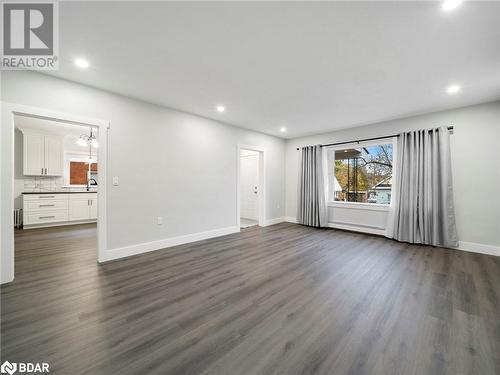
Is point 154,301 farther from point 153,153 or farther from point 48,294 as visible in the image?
point 153,153

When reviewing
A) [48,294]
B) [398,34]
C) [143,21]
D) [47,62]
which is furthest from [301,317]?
[47,62]

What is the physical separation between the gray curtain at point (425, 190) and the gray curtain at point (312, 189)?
1.68 meters

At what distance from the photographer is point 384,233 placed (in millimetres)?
4508

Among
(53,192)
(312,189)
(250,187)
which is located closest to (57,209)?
(53,192)

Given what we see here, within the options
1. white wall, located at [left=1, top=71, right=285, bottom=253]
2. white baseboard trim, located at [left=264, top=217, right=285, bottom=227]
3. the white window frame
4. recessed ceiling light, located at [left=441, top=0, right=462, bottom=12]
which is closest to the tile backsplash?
white wall, located at [left=1, top=71, right=285, bottom=253]

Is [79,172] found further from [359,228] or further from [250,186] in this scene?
[359,228]

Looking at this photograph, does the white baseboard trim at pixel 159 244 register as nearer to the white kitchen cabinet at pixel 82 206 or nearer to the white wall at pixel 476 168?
the white kitchen cabinet at pixel 82 206

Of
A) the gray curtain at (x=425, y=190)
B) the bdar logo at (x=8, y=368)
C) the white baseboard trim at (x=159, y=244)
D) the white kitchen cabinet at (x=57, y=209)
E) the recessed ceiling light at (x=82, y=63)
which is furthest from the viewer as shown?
the white kitchen cabinet at (x=57, y=209)

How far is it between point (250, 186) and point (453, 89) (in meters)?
4.94

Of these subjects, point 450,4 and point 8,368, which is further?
point 450,4

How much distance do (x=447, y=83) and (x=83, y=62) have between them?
4716 mm

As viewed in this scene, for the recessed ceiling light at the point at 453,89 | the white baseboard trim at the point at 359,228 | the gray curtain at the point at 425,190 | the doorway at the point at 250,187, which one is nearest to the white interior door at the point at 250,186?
the doorway at the point at 250,187

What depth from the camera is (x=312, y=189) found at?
5602 mm

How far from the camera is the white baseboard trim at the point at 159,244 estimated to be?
3.10m
